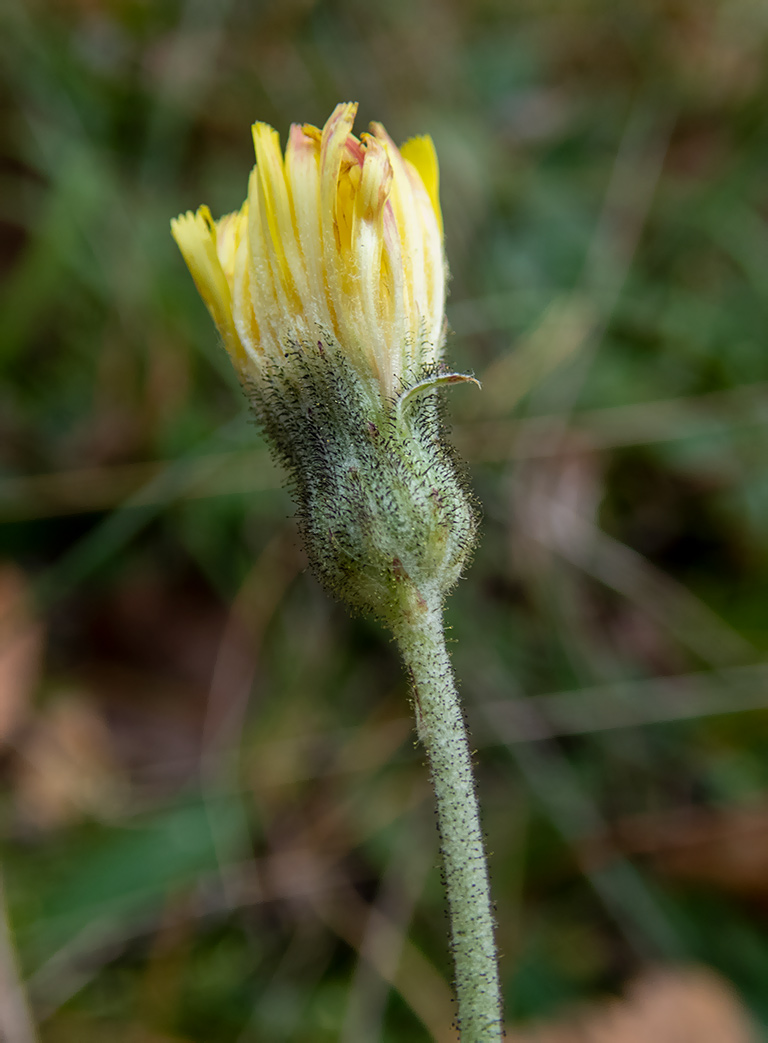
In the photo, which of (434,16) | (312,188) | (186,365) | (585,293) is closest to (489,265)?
(585,293)

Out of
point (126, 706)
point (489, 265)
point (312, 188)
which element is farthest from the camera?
point (489, 265)

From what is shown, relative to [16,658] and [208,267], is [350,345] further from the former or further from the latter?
[16,658]

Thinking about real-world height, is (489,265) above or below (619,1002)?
above

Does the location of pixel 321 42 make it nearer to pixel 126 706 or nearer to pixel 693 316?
pixel 693 316

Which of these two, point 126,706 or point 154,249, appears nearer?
point 126,706

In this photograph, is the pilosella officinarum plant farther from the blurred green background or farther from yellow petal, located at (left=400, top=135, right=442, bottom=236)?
the blurred green background
